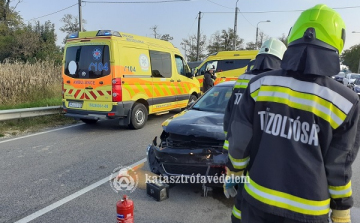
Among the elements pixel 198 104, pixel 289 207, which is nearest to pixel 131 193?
pixel 198 104

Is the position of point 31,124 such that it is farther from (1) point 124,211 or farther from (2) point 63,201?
(1) point 124,211

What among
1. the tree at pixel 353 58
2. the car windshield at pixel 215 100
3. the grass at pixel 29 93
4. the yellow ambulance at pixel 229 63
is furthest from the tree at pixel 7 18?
the tree at pixel 353 58

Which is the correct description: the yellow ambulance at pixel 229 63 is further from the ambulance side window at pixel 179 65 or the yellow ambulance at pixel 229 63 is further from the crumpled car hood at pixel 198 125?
the crumpled car hood at pixel 198 125

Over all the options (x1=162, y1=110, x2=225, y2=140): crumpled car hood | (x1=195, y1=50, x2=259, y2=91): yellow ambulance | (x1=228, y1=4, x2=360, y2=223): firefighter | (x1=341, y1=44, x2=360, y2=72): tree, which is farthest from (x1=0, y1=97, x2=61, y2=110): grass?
(x1=341, y1=44, x2=360, y2=72): tree

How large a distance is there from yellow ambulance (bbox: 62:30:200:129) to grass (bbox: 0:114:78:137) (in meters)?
0.91

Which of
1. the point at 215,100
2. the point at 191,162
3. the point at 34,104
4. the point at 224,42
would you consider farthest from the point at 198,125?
the point at 224,42

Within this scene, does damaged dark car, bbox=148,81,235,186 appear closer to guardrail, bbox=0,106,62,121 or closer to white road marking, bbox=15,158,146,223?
white road marking, bbox=15,158,146,223

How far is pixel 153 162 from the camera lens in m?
3.81

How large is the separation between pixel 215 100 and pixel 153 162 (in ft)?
6.05

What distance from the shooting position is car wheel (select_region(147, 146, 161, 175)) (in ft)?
12.2

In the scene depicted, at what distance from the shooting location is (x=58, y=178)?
4.20 m

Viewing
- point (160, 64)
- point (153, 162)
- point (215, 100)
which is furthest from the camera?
point (160, 64)

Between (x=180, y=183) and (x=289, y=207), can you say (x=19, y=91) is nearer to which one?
(x=180, y=183)

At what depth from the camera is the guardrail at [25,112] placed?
24.1 ft
